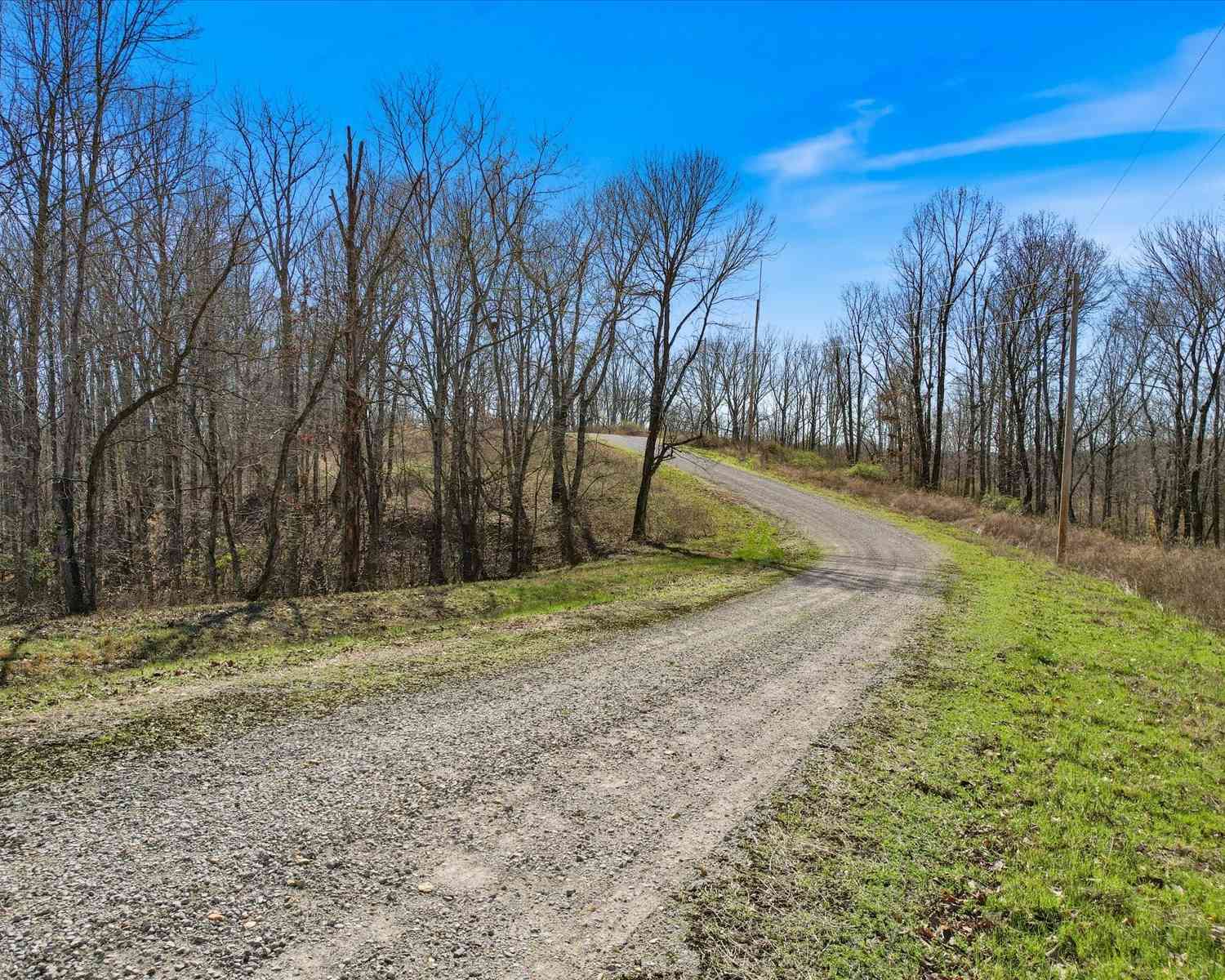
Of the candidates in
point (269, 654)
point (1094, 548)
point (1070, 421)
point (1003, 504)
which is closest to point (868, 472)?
point (1003, 504)

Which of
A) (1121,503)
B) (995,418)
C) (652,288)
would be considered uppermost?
(652,288)

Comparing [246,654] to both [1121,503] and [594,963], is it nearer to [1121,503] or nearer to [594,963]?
[594,963]

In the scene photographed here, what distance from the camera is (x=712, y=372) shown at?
58656mm

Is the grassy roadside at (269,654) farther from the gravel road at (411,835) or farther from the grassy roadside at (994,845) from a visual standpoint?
the grassy roadside at (994,845)

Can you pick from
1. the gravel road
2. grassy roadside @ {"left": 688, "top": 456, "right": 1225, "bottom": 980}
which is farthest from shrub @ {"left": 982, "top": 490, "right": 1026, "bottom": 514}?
the gravel road

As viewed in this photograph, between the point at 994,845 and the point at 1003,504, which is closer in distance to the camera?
the point at 994,845

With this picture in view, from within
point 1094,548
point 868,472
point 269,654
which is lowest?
point 1094,548

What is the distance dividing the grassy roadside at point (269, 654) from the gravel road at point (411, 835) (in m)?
0.47

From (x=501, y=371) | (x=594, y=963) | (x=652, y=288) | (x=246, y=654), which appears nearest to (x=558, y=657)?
(x=246, y=654)

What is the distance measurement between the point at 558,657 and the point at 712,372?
Answer: 176ft

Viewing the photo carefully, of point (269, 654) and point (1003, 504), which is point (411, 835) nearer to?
A: point (269, 654)

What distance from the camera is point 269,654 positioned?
7027 millimetres

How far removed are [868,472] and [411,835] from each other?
38412mm

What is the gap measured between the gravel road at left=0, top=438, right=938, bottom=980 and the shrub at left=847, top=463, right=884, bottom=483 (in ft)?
111
